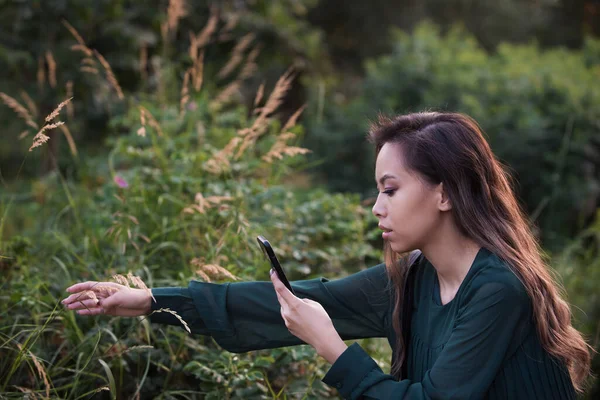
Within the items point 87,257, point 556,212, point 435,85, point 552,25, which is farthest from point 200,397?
point 552,25

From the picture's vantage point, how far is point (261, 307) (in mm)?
2418

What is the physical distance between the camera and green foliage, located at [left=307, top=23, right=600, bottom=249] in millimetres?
6051

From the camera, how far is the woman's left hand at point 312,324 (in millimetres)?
2004

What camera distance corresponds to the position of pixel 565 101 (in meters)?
6.57

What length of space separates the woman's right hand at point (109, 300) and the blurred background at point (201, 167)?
0.39ft

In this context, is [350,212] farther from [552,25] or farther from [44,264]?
[552,25]

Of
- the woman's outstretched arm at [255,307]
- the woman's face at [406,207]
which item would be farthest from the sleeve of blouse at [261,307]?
the woman's face at [406,207]

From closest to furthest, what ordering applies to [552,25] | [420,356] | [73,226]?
[420,356] → [73,226] → [552,25]

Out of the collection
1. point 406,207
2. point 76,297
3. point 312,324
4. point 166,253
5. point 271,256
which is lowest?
point 166,253

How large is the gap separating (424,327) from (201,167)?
1.73m

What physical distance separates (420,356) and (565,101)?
4.98 meters

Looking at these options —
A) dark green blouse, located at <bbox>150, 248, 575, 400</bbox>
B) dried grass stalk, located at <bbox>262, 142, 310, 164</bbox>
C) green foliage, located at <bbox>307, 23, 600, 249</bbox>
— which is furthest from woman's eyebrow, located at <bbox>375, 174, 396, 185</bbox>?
green foliage, located at <bbox>307, 23, 600, 249</bbox>

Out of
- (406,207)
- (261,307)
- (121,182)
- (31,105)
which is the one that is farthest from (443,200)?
(31,105)

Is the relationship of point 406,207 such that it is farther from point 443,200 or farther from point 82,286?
point 82,286
